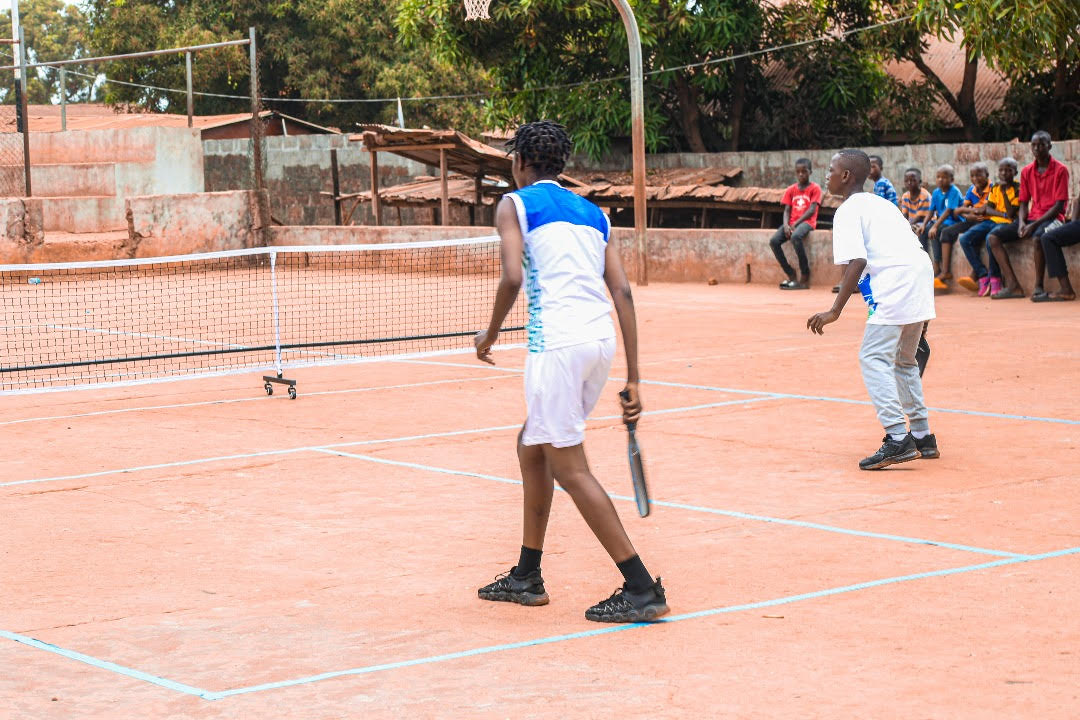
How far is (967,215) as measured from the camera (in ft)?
62.9

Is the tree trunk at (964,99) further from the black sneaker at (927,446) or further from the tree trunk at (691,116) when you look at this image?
the black sneaker at (927,446)

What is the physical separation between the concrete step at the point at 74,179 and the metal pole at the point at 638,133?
15.8 metres

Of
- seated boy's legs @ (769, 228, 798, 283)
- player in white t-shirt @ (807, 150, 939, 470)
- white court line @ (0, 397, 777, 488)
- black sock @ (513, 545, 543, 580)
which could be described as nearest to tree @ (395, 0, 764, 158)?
seated boy's legs @ (769, 228, 798, 283)

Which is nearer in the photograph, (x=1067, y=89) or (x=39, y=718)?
(x=39, y=718)

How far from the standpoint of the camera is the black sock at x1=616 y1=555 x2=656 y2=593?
5.46 m

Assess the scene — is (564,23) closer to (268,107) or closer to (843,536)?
(268,107)

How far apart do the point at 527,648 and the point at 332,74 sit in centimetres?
4122

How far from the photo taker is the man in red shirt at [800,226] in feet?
69.3

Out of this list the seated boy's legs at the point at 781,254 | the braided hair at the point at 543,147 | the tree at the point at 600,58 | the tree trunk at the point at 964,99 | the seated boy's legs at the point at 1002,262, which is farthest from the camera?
the tree trunk at the point at 964,99

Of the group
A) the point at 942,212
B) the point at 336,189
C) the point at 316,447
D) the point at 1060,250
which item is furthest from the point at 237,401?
the point at 336,189

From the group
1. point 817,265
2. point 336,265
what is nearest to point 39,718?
point 817,265

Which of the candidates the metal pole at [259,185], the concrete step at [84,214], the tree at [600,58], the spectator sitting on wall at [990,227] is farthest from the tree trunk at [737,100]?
the concrete step at [84,214]

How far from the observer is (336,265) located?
2823cm

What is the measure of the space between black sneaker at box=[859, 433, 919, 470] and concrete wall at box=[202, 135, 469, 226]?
27.8 meters
